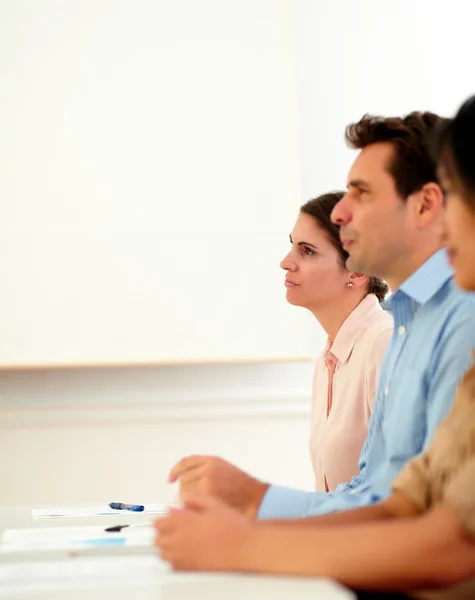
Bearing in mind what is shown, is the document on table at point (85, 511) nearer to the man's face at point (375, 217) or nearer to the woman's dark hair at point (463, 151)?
the man's face at point (375, 217)

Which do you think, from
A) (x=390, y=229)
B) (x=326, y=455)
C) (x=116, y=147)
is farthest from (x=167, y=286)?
(x=390, y=229)

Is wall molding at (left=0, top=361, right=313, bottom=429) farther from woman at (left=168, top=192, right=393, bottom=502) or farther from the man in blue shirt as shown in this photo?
the man in blue shirt

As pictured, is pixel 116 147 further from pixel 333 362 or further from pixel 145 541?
pixel 145 541

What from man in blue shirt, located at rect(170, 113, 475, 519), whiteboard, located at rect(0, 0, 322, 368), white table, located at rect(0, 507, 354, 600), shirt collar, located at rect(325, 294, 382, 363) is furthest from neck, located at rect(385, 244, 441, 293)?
whiteboard, located at rect(0, 0, 322, 368)

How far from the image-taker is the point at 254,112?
11.5 ft

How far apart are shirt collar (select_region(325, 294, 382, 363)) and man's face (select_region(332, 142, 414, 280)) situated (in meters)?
0.56

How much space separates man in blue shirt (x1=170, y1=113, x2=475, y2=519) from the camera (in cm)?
161

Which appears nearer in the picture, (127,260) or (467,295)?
(467,295)

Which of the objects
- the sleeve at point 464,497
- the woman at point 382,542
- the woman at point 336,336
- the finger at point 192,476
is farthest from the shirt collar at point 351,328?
the sleeve at point 464,497

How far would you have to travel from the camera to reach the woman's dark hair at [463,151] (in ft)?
3.97

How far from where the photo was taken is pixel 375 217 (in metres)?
1.88

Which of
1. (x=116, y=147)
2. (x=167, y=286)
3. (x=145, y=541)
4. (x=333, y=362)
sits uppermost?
(x=116, y=147)

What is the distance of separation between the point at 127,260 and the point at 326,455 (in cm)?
141

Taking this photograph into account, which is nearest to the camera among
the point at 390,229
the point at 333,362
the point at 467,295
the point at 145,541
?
the point at 145,541
